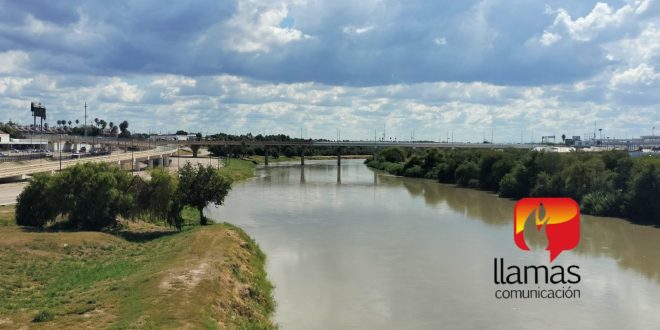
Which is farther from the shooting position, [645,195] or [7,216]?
[645,195]

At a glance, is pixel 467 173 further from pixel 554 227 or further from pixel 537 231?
pixel 554 227

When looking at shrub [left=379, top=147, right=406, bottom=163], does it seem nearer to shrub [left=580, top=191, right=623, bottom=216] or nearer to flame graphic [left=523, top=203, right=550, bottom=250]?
shrub [left=580, top=191, right=623, bottom=216]

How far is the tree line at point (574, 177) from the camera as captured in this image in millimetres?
51500

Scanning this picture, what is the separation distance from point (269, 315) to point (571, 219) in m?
27.1

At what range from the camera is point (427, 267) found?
101 ft

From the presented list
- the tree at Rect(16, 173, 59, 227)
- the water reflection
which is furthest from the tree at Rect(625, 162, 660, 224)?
the tree at Rect(16, 173, 59, 227)

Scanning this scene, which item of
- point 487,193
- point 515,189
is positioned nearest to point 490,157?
point 487,193

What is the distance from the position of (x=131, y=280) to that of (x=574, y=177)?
5292 centimetres

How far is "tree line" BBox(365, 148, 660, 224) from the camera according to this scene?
51.5 meters

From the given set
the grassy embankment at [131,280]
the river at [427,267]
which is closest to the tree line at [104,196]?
the grassy embankment at [131,280]

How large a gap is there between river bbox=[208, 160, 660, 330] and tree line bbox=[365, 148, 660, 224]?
2.79 m

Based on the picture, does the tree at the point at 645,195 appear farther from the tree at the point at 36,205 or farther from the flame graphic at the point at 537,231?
the tree at the point at 36,205

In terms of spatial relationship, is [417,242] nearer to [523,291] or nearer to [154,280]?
[523,291]

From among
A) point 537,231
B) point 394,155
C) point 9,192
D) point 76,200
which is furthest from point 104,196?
point 394,155
